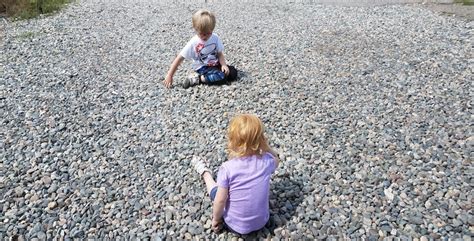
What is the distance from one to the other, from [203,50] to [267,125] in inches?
70.7

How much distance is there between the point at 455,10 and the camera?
10.7 metres

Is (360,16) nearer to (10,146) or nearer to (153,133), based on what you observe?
(153,133)

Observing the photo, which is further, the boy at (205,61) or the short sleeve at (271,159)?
the boy at (205,61)

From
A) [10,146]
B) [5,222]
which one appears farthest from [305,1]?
[5,222]

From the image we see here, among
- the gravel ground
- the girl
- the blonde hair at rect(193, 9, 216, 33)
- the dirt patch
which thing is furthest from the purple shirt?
the dirt patch

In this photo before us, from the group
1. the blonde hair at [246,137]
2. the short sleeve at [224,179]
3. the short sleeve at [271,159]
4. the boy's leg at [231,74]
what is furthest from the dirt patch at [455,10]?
the short sleeve at [224,179]

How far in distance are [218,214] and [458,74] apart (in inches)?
213

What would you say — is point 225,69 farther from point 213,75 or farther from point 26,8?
point 26,8

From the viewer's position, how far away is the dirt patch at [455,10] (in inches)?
402

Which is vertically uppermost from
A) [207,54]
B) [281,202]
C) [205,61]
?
[207,54]

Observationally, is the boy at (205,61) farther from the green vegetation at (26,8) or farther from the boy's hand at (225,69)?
the green vegetation at (26,8)

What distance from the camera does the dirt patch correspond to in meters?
10.2

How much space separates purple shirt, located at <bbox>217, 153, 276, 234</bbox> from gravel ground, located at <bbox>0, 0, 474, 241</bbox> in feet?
0.90

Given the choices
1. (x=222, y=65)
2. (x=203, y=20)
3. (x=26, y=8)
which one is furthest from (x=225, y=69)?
(x=26, y=8)
